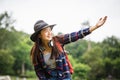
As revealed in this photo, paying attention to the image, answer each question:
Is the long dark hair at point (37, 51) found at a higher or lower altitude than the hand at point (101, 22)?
lower

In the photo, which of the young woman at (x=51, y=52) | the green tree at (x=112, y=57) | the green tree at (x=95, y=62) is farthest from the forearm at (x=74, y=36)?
the green tree at (x=112, y=57)

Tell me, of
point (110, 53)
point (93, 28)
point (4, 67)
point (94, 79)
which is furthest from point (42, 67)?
point (4, 67)

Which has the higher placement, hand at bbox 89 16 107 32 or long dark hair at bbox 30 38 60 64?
hand at bbox 89 16 107 32

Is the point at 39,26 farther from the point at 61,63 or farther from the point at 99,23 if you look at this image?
the point at 99,23

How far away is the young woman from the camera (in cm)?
365

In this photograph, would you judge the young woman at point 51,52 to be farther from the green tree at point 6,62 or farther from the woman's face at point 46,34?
the green tree at point 6,62

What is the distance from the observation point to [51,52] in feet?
12.1

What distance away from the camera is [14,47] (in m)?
61.5

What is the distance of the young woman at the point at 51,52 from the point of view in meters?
3.65

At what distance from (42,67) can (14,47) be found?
58.4 meters

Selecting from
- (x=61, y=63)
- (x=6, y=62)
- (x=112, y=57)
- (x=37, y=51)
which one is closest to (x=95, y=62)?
(x=112, y=57)

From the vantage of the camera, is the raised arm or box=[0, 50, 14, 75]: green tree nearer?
the raised arm

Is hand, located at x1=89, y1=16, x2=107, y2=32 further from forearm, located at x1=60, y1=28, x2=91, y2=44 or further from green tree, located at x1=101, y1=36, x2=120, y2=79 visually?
A: green tree, located at x1=101, y1=36, x2=120, y2=79

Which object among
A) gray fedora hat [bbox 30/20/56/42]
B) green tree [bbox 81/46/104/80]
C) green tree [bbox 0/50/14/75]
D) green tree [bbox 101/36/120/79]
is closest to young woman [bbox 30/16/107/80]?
gray fedora hat [bbox 30/20/56/42]
